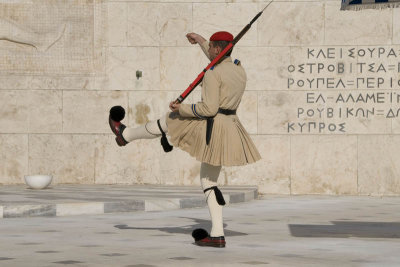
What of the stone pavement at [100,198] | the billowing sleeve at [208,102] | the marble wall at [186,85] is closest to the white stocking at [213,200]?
the billowing sleeve at [208,102]

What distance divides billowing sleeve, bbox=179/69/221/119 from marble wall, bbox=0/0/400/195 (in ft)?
29.2

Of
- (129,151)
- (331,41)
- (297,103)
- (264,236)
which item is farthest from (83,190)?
(264,236)

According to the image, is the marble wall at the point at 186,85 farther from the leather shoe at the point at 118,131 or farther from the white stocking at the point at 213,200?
the white stocking at the point at 213,200

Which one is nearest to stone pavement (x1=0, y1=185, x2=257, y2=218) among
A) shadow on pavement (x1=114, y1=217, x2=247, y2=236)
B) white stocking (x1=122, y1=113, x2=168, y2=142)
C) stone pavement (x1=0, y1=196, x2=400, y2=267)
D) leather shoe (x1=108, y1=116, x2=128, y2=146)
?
stone pavement (x1=0, y1=196, x2=400, y2=267)

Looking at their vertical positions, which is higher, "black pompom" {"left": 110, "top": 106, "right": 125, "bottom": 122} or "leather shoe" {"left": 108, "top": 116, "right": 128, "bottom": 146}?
"black pompom" {"left": 110, "top": 106, "right": 125, "bottom": 122}

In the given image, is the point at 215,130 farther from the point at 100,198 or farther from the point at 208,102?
the point at 100,198

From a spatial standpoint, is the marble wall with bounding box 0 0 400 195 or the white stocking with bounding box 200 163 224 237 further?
the marble wall with bounding box 0 0 400 195

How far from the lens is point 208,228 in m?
9.77

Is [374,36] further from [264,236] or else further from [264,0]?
[264,236]

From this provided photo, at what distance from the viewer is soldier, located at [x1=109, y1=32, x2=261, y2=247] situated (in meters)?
7.91

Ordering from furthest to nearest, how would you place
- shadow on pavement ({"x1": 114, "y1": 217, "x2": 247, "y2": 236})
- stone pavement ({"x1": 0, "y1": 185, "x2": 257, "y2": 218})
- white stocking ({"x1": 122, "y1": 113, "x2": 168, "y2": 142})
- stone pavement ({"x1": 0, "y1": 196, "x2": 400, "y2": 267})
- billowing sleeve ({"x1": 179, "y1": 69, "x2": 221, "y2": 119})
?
stone pavement ({"x1": 0, "y1": 185, "x2": 257, "y2": 218}), shadow on pavement ({"x1": 114, "y1": 217, "x2": 247, "y2": 236}), white stocking ({"x1": 122, "y1": 113, "x2": 168, "y2": 142}), billowing sleeve ({"x1": 179, "y1": 69, "x2": 221, "y2": 119}), stone pavement ({"x1": 0, "y1": 196, "x2": 400, "y2": 267})

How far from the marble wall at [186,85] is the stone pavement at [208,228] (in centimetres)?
352

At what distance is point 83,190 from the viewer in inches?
599

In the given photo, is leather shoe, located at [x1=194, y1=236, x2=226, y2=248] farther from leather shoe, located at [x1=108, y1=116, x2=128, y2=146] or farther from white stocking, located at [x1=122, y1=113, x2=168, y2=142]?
leather shoe, located at [x1=108, y1=116, x2=128, y2=146]
